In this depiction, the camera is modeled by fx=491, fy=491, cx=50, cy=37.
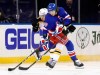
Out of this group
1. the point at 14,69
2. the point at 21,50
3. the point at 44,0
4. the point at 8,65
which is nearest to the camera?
the point at 14,69

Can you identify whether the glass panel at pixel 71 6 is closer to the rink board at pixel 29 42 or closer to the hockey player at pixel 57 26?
the rink board at pixel 29 42

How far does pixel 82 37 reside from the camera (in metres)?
10.5

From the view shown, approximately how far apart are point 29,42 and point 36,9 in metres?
1.77

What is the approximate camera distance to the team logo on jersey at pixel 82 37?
34.3 feet

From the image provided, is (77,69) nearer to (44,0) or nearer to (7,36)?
(7,36)

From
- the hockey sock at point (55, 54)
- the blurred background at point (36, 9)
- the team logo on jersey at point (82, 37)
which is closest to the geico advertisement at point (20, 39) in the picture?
the blurred background at point (36, 9)

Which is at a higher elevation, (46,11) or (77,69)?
(46,11)

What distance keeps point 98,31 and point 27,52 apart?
1.80 meters

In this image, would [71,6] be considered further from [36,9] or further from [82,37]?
[82,37]

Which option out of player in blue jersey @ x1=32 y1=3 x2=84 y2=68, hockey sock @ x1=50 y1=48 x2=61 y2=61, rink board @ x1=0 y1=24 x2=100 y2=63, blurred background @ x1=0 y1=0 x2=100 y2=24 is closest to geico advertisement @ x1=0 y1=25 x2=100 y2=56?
rink board @ x1=0 y1=24 x2=100 y2=63

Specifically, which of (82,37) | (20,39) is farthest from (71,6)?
(20,39)

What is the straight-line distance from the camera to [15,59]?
31.9 feet

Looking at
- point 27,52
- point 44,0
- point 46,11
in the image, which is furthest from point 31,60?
point 44,0

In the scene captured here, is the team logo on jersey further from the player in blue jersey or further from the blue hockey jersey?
the blue hockey jersey
